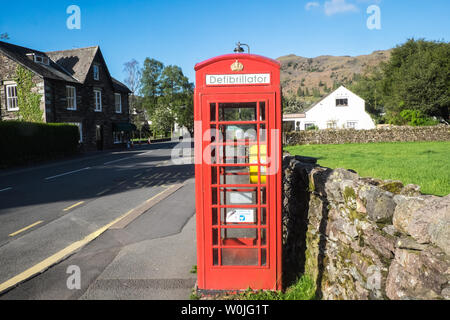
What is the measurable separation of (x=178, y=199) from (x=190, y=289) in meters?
5.55

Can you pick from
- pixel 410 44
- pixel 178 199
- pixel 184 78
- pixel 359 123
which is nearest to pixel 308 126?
pixel 359 123

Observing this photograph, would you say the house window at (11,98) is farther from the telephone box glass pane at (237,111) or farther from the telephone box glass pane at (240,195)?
the telephone box glass pane at (240,195)

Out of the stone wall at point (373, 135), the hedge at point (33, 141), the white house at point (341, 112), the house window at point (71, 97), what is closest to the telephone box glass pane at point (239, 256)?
the hedge at point (33, 141)

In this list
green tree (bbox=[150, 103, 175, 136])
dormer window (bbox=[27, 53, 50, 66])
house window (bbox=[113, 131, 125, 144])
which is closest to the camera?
dormer window (bbox=[27, 53, 50, 66])

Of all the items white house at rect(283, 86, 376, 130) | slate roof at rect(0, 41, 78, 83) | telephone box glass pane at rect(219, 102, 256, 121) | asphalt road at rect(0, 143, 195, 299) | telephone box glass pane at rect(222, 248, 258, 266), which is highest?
slate roof at rect(0, 41, 78, 83)

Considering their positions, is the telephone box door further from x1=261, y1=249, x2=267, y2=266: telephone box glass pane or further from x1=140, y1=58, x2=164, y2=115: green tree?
x1=140, y1=58, x2=164, y2=115: green tree

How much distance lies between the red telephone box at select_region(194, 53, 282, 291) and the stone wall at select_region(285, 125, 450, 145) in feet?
93.3

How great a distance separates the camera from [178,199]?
9648 mm

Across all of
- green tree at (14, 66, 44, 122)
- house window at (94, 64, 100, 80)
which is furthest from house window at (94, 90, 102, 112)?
green tree at (14, 66, 44, 122)

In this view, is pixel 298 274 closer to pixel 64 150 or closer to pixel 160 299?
pixel 160 299

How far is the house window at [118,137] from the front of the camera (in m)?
38.5

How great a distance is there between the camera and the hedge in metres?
19.1

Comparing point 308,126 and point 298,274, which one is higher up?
point 308,126

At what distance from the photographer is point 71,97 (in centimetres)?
3089
